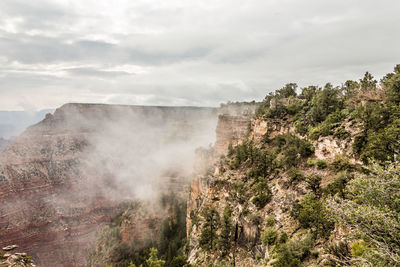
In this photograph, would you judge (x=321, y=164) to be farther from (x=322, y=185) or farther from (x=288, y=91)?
(x=288, y=91)

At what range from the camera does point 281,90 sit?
52.4 m

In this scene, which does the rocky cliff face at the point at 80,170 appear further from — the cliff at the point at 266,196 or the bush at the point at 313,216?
the bush at the point at 313,216

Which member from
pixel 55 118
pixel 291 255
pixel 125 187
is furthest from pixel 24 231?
pixel 291 255

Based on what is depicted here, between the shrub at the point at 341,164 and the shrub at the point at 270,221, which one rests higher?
the shrub at the point at 341,164

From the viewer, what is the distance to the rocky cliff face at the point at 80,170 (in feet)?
292

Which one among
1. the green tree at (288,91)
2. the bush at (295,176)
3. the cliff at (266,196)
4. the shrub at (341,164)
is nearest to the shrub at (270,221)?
the cliff at (266,196)

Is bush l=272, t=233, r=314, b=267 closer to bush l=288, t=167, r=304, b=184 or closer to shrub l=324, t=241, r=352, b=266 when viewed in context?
shrub l=324, t=241, r=352, b=266

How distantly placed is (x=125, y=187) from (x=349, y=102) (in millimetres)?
124887

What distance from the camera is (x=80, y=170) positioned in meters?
125

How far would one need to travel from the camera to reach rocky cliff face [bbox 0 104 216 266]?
89125mm

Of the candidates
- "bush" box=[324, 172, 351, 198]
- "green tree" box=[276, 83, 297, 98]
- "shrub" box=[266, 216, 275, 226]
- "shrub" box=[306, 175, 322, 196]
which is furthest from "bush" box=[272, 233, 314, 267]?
"green tree" box=[276, 83, 297, 98]

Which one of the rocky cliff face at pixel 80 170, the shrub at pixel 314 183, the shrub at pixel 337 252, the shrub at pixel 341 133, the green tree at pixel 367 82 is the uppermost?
the green tree at pixel 367 82

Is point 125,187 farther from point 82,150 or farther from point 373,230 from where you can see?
point 373,230

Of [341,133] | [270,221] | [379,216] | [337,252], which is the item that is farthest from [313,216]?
[341,133]
